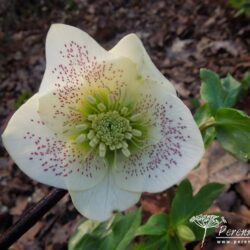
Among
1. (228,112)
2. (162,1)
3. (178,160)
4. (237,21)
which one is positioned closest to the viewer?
(178,160)

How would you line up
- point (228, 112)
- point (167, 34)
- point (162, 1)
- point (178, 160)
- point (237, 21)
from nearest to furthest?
point (178, 160) < point (228, 112) < point (237, 21) < point (167, 34) < point (162, 1)

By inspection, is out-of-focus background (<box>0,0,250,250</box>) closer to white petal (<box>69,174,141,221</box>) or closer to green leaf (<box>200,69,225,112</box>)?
green leaf (<box>200,69,225,112</box>)

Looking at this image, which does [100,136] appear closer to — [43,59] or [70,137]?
[70,137]

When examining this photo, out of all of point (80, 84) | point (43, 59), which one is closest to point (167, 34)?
point (43, 59)

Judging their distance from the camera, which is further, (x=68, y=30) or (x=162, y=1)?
(x=162, y=1)

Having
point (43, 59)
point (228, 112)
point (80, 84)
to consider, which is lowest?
point (43, 59)

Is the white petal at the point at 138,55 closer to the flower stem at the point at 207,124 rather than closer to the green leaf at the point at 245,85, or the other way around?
the flower stem at the point at 207,124
